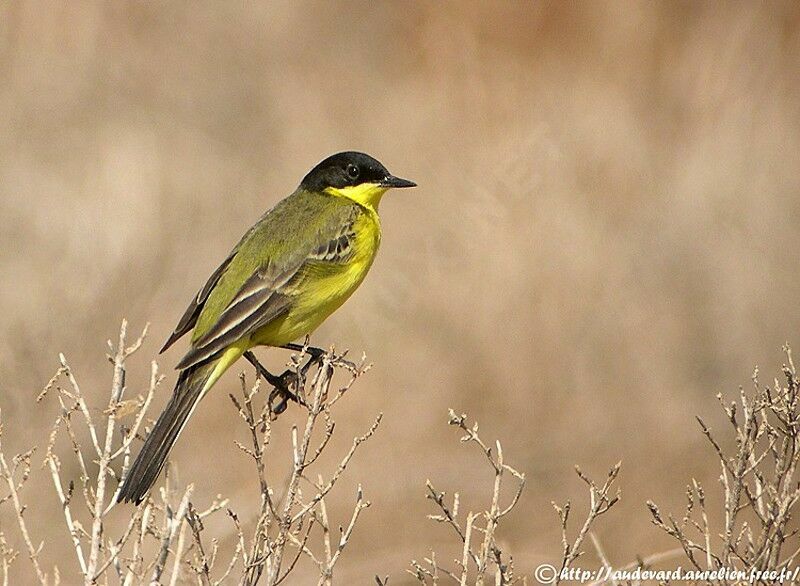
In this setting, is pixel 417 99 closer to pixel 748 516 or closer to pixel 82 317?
pixel 82 317

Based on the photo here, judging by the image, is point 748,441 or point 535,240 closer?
point 748,441

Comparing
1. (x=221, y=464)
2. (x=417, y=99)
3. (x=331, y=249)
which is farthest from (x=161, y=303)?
(x=331, y=249)

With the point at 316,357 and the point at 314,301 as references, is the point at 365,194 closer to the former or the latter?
the point at 314,301

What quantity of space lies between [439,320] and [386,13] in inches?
199

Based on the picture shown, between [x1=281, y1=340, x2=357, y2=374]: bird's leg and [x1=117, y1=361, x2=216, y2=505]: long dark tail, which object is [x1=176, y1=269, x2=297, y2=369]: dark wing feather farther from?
[x1=281, y1=340, x2=357, y2=374]: bird's leg

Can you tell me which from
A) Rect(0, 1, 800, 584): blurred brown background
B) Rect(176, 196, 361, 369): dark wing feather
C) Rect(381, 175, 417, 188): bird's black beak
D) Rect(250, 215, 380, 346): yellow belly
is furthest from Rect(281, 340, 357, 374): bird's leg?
Rect(0, 1, 800, 584): blurred brown background

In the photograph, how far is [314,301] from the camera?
6.30 m

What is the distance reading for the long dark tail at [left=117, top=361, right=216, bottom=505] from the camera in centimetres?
485

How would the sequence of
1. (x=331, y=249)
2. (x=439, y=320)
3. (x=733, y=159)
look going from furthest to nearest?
1. (x=733, y=159)
2. (x=439, y=320)
3. (x=331, y=249)

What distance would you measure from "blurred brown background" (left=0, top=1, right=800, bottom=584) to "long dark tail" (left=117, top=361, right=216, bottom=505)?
196 centimetres

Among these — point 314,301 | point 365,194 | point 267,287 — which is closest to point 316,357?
point 314,301

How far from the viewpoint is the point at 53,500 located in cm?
863

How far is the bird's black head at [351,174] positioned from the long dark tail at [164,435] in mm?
1580

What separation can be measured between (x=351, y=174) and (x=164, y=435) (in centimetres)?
227
